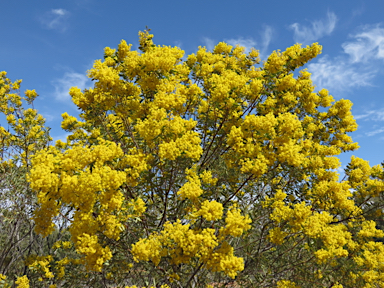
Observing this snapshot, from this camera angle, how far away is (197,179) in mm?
4309

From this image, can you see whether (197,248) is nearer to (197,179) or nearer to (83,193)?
(197,179)

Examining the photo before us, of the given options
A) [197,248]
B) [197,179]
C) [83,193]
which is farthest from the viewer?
[197,179]

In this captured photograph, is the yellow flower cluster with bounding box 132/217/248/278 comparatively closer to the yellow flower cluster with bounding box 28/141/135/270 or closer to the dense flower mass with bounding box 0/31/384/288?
the dense flower mass with bounding box 0/31/384/288

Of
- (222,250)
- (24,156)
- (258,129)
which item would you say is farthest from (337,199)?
(24,156)

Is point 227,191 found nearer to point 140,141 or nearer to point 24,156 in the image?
point 140,141

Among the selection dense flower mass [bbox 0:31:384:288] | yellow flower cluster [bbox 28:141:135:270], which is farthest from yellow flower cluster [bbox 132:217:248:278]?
yellow flower cluster [bbox 28:141:135:270]

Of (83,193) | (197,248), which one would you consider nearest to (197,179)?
(197,248)

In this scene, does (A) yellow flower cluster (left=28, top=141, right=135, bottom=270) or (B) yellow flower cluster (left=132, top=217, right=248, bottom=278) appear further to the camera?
(A) yellow flower cluster (left=28, top=141, right=135, bottom=270)

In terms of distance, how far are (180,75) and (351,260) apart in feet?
25.2

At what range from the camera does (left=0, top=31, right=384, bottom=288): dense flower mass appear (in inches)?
160

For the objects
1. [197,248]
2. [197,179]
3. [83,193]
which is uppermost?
[197,179]

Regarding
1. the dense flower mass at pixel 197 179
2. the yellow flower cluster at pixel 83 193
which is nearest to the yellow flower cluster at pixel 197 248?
the dense flower mass at pixel 197 179

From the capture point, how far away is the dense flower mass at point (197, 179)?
160 inches

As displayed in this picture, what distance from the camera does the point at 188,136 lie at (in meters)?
4.77
